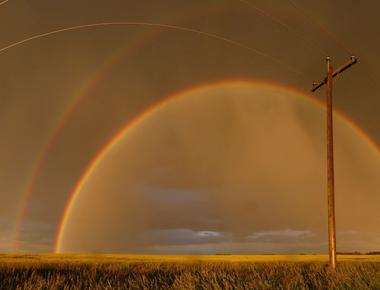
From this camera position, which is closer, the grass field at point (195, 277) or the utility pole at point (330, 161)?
the grass field at point (195, 277)

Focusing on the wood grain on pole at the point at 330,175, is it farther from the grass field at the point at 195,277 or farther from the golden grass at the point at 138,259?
the golden grass at the point at 138,259

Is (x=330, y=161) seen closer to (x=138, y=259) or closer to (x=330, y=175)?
(x=330, y=175)

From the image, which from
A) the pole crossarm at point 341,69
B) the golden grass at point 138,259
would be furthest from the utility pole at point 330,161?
the golden grass at point 138,259

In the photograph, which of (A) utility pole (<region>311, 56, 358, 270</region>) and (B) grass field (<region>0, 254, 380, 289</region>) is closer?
(B) grass field (<region>0, 254, 380, 289</region>)

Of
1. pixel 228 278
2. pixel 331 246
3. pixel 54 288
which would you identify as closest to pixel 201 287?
pixel 228 278

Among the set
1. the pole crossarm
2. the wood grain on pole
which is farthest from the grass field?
the pole crossarm

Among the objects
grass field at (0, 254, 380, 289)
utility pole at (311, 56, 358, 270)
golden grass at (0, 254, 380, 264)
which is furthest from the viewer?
golden grass at (0, 254, 380, 264)

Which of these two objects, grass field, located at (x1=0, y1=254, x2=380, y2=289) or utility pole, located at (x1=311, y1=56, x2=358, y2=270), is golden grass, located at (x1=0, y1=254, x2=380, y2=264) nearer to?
grass field, located at (x1=0, y1=254, x2=380, y2=289)

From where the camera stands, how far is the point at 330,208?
20297 millimetres

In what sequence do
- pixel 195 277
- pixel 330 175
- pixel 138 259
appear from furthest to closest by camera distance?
1. pixel 138 259
2. pixel 330 175
3. pixel 195 277

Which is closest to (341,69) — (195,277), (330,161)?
(330,161)

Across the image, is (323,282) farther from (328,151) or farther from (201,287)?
(328,151)

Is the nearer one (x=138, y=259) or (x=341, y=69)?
(x=341, y=69)

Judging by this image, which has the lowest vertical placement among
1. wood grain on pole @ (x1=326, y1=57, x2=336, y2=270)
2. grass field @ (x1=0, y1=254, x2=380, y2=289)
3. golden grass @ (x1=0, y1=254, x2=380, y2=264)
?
grass field @ (x1=0, y1=254, x2=380, y2=289)
